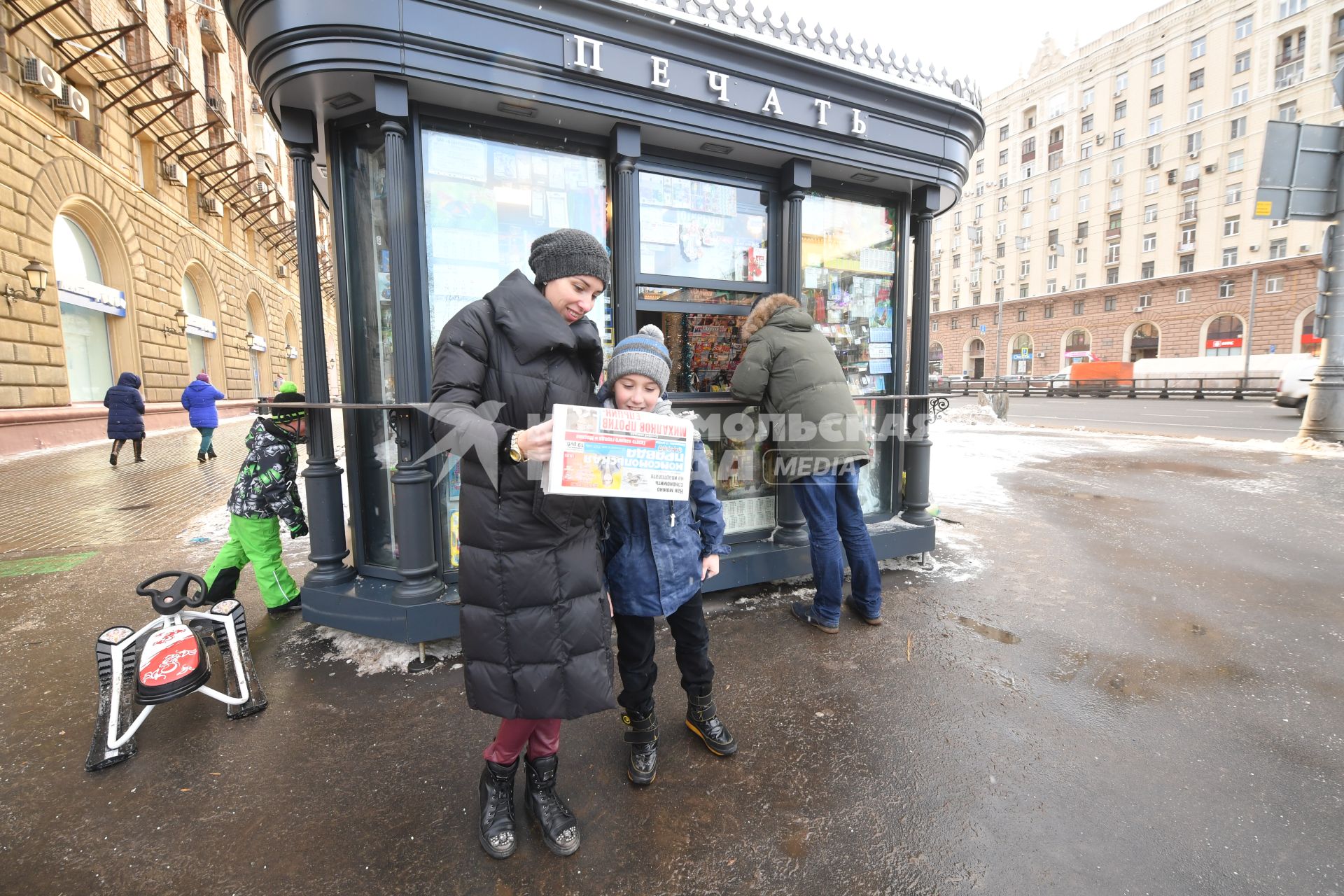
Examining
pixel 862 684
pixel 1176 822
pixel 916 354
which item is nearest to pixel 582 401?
pixel 862 684

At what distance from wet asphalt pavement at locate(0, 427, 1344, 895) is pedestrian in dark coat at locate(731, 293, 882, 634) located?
0.94 ft

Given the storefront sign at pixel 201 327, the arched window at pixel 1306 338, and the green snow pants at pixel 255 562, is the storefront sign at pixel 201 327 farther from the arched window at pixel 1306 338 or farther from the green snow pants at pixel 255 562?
the arched window at pixel 1306 338

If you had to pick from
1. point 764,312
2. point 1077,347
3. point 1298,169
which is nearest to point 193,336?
point 764,312

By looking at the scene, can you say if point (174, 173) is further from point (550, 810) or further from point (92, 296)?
point (550, 810)

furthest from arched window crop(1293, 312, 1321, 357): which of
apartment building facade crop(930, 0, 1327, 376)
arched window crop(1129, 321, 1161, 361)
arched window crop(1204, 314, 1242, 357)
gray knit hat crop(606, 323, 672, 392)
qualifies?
gray knit hat crop(606, 323, 672, 392)

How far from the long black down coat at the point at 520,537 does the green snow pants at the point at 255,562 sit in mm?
2631

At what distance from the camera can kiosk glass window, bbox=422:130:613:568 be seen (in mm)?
3397

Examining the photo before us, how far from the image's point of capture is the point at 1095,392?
1208 inches

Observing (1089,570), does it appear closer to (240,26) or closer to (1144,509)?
(1144,509)

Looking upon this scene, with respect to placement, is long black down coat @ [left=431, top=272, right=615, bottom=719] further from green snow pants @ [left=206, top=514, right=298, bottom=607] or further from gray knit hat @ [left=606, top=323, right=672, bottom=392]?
green snow pants @ [left=206, top=514, right=298, bottom=607]

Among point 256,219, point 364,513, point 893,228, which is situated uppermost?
point 256,219

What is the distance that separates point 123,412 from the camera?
35.1 ft

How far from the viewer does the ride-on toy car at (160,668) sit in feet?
7.90

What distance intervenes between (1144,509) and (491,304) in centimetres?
731
